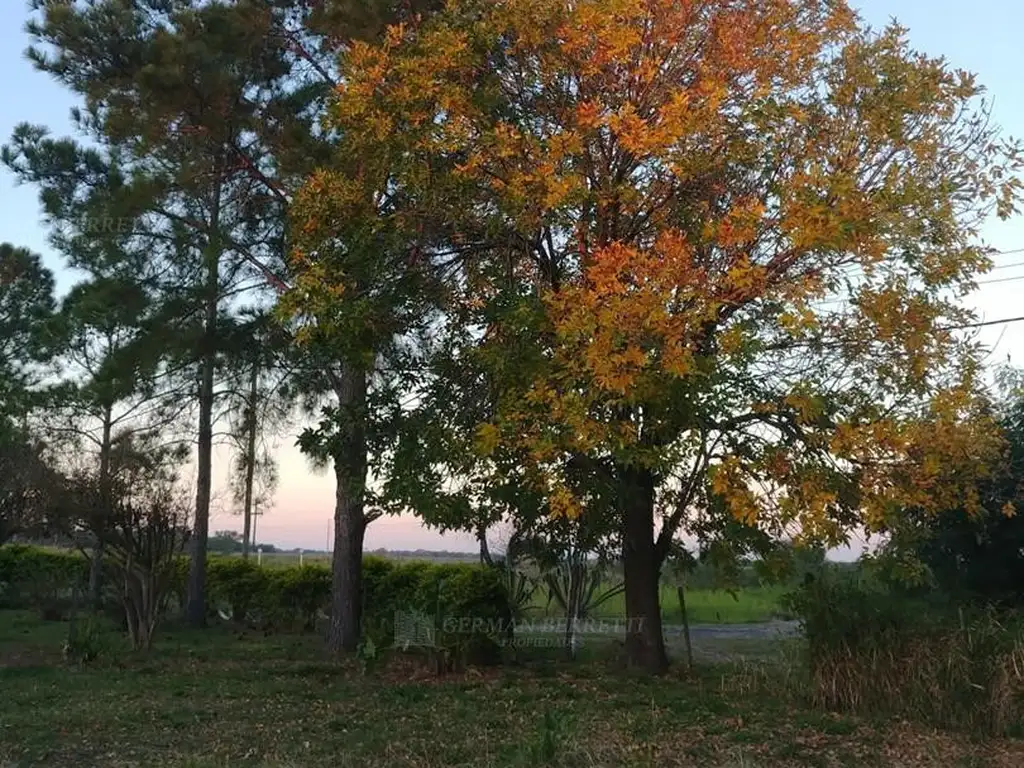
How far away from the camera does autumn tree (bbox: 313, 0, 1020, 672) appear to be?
8094mm

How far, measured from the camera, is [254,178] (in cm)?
1411

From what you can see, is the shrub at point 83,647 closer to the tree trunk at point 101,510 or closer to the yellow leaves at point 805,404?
the tree trunk at point 101,510

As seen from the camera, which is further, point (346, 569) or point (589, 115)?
point (346, 569)

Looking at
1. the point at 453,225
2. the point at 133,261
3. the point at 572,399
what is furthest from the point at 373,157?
the point at 133,261

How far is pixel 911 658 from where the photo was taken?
8617 millimetres

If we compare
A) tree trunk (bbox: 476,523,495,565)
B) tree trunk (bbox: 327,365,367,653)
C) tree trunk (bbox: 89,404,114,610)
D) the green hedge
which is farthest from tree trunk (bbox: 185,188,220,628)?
tree trunk (bbox: 476,523,495,565)

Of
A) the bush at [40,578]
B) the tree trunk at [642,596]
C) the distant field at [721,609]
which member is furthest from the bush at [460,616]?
the bush at [40,578]

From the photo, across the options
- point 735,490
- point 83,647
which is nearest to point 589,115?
point 735,490

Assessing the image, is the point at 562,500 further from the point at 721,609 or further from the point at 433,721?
the point at 721,609

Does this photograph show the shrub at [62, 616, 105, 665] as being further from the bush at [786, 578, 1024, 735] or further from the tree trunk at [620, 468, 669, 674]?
the bush at [786, 578, 1024, 735]

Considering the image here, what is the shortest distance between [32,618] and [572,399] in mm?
17020

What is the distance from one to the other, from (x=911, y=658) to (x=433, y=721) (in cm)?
405

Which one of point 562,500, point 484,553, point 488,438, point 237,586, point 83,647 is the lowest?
point 83,647

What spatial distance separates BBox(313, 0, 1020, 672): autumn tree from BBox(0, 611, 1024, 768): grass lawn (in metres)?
1.69
